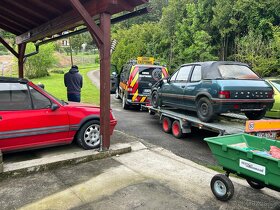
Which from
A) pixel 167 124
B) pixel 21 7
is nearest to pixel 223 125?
pixel 167 124

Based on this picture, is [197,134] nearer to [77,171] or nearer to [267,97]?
[267,97]

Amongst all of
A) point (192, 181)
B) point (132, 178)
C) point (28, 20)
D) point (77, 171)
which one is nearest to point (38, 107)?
point (77, 171)

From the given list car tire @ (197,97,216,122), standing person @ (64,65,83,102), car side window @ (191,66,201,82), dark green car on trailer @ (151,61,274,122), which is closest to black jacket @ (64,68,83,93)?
standing person @ (64,65,83,102)

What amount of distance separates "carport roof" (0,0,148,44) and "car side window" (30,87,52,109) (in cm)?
174

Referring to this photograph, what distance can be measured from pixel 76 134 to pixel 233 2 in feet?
60.4

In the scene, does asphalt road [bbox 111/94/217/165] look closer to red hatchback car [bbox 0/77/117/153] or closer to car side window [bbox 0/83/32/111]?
red hatchback car [bbox 0/77/117/153]

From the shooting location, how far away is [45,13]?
6691mm

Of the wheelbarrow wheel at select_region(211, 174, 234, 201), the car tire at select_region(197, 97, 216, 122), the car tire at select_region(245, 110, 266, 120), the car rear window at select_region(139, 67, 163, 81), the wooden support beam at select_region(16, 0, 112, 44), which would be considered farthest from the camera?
the car rear window at select_region(139, 67, 163, 81)

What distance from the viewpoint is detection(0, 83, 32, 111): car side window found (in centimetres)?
497

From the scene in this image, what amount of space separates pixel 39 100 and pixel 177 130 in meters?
3.76

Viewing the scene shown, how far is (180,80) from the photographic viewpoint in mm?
8016

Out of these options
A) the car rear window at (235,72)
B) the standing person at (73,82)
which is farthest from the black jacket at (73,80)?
the car rear window at (235,72)

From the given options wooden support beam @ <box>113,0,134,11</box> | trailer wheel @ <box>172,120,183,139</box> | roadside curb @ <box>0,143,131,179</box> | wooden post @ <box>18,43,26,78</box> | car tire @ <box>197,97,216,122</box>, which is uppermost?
wooden support beam @ <box>113,0,134,11</box>

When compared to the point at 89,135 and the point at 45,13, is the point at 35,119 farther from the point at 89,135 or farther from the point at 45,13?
the point at 45,13
